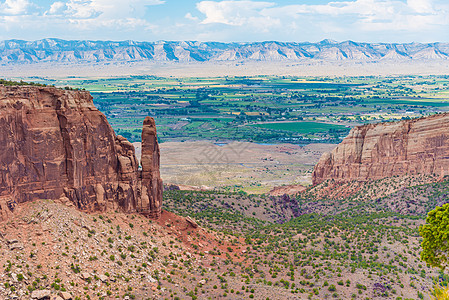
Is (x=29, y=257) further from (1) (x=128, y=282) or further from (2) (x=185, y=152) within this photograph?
(2) (x=185, y=152)

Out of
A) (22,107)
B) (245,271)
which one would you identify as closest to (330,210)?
(245,271)

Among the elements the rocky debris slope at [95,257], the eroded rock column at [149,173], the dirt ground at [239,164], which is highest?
the eroded rock column at [149,173]

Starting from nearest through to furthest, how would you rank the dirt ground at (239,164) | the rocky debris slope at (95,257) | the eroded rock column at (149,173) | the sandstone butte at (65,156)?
the rocky debris slope at (95,257)
the sandstone butte at (65,156)
the eroded rock column at (149,173)
the dirt ground at (239,164)

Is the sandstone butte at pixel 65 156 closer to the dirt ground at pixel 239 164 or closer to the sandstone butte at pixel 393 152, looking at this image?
the sandstone butte at pixel 393 152

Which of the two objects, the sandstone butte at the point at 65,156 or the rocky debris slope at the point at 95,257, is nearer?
the rocky debris slope at the point at 95,257

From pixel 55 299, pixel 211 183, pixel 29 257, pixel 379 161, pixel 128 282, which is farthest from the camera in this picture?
pixel 211 183

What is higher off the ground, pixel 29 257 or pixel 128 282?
pixel 29 257

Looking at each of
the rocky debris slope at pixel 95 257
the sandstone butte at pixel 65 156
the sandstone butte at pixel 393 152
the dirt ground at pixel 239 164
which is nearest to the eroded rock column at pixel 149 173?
the sandstone butte at pixel 65 156
